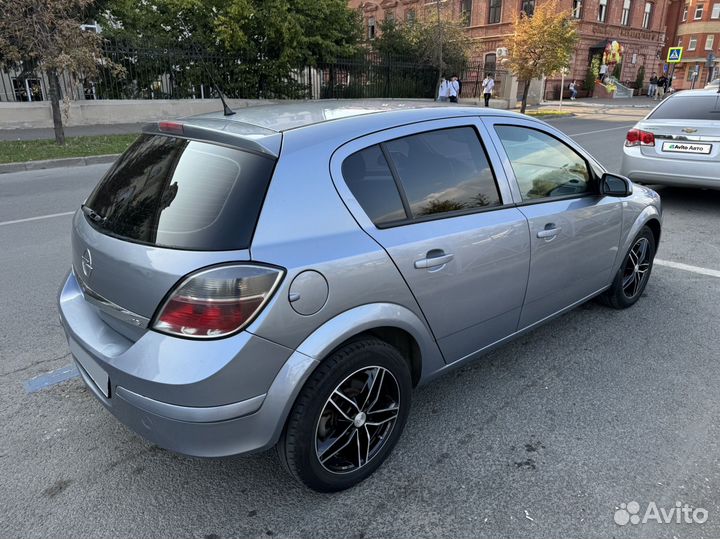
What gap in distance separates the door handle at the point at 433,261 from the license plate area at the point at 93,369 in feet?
4.63

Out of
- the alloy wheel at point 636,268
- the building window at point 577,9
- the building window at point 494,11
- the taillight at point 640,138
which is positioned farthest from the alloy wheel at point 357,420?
the building window at point 494,11

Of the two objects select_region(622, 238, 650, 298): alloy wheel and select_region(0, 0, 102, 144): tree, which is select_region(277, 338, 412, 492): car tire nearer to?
select_region(622, 238, 650, 298): alloy wheel

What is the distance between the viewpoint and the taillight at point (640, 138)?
24.2 ft

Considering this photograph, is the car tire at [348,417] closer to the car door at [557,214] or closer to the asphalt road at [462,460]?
the asphalt road at [462,460]

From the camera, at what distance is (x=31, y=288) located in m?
4.50


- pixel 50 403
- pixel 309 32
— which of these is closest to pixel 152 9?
pixel 309 32

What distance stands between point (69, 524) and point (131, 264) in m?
1.12

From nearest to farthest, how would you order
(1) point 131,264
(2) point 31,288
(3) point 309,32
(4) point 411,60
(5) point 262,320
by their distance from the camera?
1. (5) point 262,320
2. (1) point 131,264
3. (2) point 31,288
4. (3) point 309,32
5. (4) point 411,60

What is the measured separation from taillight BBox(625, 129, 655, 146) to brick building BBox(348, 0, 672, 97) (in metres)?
30.6

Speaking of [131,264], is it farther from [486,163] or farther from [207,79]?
[207,79]

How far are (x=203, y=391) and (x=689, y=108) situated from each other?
791 cm

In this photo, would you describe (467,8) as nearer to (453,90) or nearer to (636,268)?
(453,90)

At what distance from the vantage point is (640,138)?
748 centimetres

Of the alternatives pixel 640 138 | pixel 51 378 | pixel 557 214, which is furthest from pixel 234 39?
pixel 557 214
